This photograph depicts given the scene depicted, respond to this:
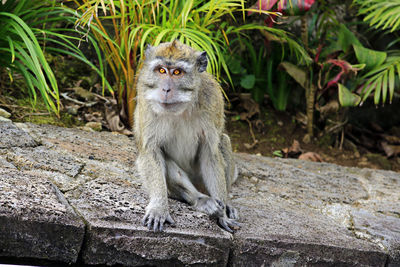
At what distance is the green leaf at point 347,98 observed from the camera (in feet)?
21.1

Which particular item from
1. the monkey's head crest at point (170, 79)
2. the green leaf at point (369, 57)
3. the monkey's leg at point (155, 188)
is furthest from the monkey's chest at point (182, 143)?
the green leaf at point (369, 57)

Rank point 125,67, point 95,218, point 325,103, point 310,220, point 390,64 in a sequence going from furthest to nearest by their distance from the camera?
point 325,103 → point 390,64 → point 125,67 → point 310,220 → point 95,218

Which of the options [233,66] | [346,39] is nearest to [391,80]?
[346,39]

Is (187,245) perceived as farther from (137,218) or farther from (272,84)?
(272,84)

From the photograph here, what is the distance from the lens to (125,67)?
5.64 meters

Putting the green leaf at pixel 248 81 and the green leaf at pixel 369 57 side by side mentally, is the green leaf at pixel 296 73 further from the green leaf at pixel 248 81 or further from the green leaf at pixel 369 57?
Answer: the green leaf at pixel 369 57

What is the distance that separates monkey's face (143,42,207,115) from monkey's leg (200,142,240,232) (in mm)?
553

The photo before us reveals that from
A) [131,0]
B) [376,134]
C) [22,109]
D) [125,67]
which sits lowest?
[376,134]

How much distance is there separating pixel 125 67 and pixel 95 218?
2639mm

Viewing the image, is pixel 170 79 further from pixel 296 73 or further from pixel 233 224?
pixel 296 73

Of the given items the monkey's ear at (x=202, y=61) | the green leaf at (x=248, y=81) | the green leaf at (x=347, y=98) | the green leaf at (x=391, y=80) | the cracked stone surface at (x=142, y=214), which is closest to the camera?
the cracked stone surface at (x=142, y=214)

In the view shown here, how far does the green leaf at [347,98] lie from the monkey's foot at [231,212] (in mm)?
2958

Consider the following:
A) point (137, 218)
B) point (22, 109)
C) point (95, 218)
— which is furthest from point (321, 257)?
point (22, 109)

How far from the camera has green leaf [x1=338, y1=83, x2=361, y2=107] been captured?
6.42 meters
